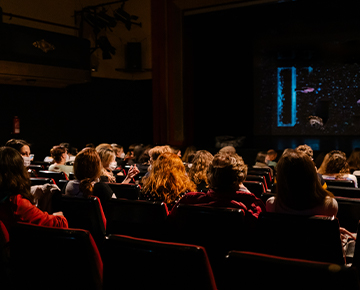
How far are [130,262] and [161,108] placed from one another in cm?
862

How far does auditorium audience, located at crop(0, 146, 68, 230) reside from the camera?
1926 millimetres

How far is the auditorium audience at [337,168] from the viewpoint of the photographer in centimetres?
379

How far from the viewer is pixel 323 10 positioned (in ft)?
32.3

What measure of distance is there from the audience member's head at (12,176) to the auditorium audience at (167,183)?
935 millimetres

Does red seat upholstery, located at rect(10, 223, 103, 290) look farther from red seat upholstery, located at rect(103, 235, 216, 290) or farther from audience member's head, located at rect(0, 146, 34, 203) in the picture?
audience member's head, located at rect(0, 146, 34, 203)

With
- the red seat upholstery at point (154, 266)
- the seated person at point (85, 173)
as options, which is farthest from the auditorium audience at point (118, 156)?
the red seat upholstery at point (154, 266)

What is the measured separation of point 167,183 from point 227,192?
1.89 ft

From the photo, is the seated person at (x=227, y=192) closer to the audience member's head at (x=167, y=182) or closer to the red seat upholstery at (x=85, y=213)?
the audience member's head at (x=167, y=182)

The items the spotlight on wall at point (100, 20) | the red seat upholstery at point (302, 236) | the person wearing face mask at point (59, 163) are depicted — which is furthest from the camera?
the spotlight on wall at point (100, 20)

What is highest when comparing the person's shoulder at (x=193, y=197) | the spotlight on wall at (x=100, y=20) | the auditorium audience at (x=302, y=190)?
the spotlight on wall at (x=100, y=20)

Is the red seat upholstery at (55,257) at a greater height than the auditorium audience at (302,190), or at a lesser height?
→ lesser

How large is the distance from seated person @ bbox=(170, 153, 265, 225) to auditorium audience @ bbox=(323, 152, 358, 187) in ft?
5.96

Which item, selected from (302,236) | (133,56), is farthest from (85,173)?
(133,56)

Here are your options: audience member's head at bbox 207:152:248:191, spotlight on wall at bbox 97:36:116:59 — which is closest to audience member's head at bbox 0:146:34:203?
audience member's head at bbox 207:152:248:191
